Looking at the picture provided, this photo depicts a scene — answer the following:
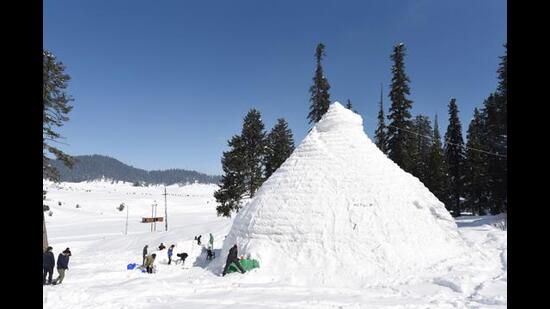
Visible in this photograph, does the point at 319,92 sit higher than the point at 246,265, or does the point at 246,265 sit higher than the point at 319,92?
the point at 319,92

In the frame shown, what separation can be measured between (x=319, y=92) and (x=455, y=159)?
15940 millimetres

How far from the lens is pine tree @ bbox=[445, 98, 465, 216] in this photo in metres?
36.5

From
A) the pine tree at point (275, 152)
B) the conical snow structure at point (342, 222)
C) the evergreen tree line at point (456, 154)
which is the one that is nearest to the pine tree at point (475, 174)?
the evergreen tree line at point (456, 154)

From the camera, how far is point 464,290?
9539 mm

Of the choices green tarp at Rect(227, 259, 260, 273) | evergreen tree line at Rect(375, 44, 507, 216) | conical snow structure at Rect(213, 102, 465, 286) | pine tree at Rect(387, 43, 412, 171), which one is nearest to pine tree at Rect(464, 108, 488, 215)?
evergreen tree line at Rect(375, 44, 507, 216)

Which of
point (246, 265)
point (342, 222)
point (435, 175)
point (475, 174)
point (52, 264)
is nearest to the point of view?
point (52, 264)

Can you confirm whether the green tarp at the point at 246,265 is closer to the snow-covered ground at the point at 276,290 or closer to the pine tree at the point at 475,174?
the snow-covered ground at the point at 276,290

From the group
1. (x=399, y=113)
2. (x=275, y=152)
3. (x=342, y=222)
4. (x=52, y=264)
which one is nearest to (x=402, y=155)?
(x=399, y=113)

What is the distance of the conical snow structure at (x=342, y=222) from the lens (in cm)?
1221

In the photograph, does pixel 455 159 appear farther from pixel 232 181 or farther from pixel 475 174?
pixel 232 181

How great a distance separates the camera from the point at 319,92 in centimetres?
3388

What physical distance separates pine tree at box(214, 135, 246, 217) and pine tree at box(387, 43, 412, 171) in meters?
14.5
